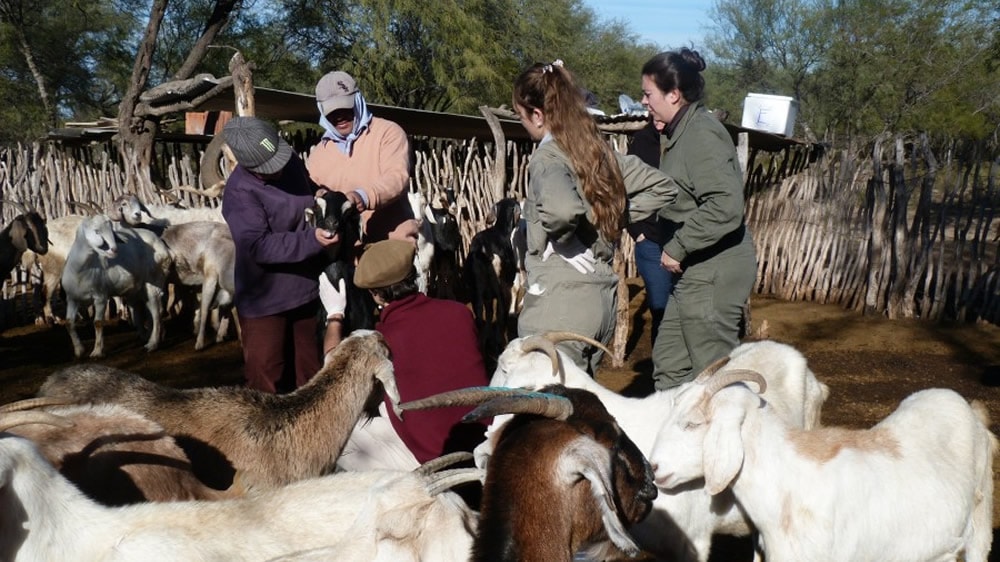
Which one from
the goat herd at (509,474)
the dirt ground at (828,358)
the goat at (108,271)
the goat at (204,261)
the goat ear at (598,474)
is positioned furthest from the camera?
the goat at (204,261)

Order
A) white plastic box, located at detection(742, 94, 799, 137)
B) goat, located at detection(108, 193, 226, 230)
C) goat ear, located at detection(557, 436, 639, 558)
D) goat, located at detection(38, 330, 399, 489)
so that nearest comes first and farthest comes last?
goat ear, located at detection(557, 436, 639, 558), goat, located at detection(38, 330, 399, 489), goat, located at detection(108, 193, 226, 230), white plastic box, located at detection(742, 94, 799, 137)

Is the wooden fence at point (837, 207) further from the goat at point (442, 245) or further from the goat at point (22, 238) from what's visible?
the goat at point (22, 238)

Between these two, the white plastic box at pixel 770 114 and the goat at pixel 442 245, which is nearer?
the goat at pixel 442 245

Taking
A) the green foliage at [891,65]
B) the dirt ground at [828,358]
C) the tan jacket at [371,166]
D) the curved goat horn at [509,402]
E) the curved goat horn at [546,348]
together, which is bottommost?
the dirt ground at [828,358]

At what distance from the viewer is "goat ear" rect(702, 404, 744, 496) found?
3244 mm

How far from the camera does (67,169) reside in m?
11.9

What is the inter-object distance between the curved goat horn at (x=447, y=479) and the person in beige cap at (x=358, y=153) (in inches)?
114

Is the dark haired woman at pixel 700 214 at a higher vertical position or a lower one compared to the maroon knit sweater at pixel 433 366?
higher

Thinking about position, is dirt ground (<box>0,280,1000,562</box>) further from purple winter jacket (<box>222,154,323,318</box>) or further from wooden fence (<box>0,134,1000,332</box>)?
purple winter jacket (<box>222,154,323,318</box>)

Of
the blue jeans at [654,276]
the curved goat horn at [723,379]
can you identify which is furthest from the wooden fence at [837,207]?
the curved goat horn at [723,379]

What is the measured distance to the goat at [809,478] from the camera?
3.29 m

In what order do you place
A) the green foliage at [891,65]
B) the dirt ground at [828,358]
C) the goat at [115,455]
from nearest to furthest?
the goat at [115,455]
the dirt ground at [828,358]
the green foliage at [891,65]

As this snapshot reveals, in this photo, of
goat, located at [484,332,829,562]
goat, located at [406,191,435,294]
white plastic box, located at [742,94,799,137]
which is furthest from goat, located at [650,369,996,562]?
white plastic box, located at [742,94,799,137]

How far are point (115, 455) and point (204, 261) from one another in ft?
23.0
